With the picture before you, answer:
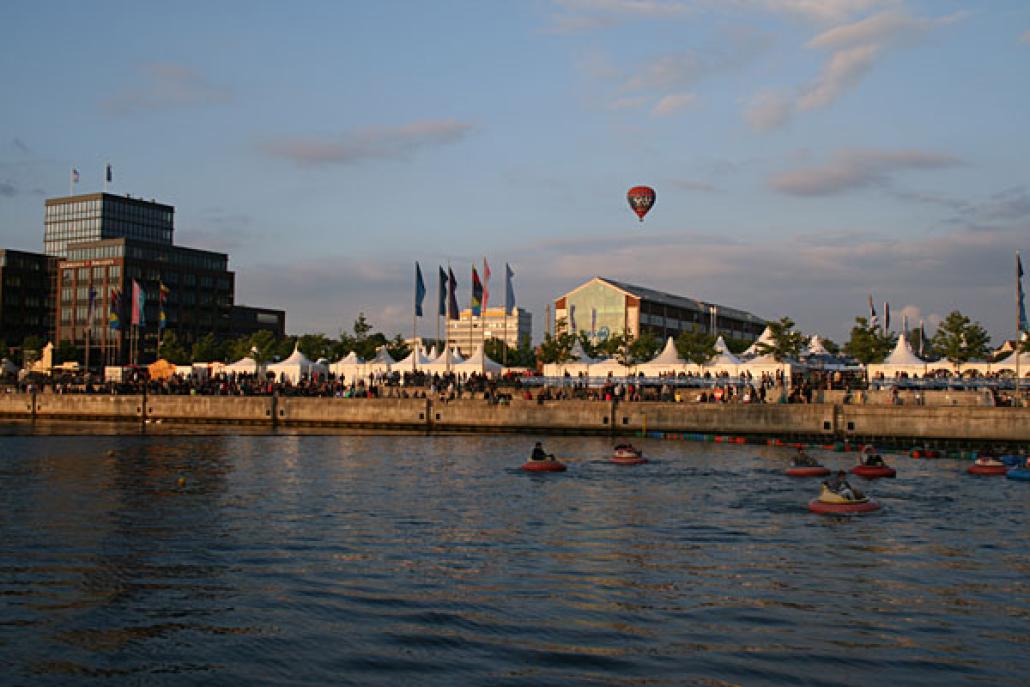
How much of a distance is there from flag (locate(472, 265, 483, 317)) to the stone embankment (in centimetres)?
700

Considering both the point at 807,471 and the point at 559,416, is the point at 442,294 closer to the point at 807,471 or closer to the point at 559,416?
the point at 559,416

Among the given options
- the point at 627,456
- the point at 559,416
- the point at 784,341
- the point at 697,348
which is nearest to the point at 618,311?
the point at 697,348

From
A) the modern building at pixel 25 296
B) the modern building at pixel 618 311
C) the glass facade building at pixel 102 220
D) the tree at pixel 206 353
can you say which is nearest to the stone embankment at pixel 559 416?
the tree at pixel 206 353

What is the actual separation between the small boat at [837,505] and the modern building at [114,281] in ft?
446

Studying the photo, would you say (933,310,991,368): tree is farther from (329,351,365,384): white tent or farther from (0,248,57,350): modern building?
(0,248,57,350): modern building

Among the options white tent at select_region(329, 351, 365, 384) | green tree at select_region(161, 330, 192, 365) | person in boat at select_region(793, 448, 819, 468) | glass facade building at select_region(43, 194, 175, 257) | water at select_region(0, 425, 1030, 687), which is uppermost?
glass facade building at select_region(43, 194, 175, 257)

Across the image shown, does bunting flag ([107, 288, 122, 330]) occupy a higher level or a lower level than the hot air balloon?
lower

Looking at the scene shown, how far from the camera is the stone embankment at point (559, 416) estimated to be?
55.6 metres

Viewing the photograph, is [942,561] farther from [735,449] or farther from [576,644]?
[735,449]

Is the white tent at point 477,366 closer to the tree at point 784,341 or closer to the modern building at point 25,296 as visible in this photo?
the tree at point 784,341

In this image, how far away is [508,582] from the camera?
75.1ft

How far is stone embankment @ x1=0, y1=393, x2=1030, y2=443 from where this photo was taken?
182 feet

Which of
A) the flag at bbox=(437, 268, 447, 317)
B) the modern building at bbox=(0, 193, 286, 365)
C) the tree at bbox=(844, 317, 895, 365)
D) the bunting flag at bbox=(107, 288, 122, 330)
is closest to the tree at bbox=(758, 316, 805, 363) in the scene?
the tree at bbox=(844, 317, 895, 365)

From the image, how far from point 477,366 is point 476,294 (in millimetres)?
9657
